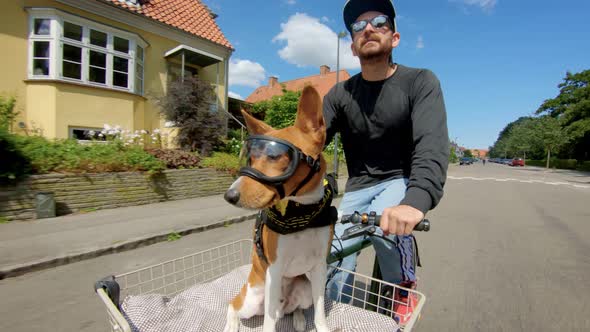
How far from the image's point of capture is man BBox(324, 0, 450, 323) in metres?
1.59

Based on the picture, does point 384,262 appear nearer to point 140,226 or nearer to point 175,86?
point 140,226

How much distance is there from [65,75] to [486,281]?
1217 cm

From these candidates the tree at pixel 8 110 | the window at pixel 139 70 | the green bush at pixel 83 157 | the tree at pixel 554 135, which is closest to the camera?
the green bush at pixel 83 157

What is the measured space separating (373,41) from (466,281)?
338 cm

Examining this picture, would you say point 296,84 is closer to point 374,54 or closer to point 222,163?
point 222,163

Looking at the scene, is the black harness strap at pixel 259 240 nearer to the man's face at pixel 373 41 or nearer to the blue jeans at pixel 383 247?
the blue jeans at pixel 383 247

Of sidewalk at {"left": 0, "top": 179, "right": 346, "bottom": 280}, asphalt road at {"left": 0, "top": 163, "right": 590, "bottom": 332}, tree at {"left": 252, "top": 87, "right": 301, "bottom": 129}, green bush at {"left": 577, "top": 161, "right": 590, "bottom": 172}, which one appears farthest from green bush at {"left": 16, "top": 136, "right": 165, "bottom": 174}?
green bush at {"left": 577, "top": 161, "right": 590, "bottom": 172}

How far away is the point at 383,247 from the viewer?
1701 millimetres

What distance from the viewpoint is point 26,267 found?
149 inches

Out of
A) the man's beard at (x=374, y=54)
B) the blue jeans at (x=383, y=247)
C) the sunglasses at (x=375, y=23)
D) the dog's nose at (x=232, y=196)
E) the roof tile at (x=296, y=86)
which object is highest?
the roof tile at (x=296, y=86)

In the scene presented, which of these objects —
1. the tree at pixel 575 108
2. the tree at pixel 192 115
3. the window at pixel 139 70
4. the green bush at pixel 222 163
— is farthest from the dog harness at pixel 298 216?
the tree at pixel 575 108

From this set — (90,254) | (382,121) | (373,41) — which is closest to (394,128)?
(382,121)

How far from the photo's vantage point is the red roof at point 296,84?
3175 cm

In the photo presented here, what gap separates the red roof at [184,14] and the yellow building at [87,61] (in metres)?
0.07
